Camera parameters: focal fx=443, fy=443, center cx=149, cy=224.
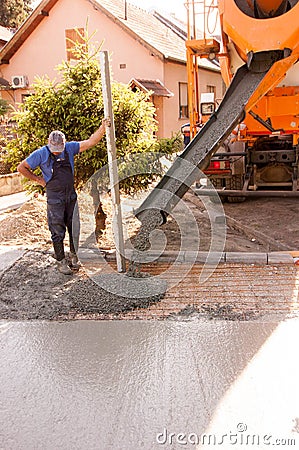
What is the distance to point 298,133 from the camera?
7.14 m

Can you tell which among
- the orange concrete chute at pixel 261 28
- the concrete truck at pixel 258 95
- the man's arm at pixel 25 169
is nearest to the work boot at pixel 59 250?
the man's arm at pixel 25 169

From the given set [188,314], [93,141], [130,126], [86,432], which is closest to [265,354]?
[188,314]

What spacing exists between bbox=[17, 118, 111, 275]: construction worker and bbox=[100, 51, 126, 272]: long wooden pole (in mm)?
113

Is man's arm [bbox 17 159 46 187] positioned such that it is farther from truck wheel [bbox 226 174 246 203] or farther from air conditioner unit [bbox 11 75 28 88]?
air conditioner unit [bbox 11 75 28 88]

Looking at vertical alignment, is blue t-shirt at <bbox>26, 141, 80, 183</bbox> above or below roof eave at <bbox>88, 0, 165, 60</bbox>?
below

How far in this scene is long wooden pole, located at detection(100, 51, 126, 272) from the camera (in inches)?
189

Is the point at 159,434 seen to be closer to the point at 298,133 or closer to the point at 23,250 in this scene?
the point at 23,250

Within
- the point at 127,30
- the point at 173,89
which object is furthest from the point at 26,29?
the point at 173,89

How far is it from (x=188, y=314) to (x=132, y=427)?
1.55m

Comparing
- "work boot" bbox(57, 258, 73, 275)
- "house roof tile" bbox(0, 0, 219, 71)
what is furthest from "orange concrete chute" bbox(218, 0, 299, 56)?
"house roof tile" bbox(0, 0, 219, 71)

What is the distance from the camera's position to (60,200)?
5.03 meters

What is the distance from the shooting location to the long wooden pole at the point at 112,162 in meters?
4.80

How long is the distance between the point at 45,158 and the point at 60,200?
1.65 ft

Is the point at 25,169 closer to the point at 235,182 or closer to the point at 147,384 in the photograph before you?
the point at 147,384
